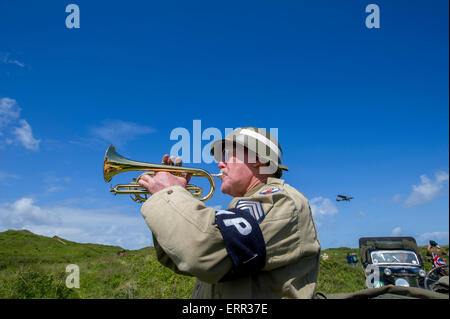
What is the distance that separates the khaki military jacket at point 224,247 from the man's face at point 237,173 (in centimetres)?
51

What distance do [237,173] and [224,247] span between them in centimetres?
107

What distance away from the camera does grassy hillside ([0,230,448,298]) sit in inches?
253

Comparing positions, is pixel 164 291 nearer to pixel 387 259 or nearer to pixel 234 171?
pixel 234 171

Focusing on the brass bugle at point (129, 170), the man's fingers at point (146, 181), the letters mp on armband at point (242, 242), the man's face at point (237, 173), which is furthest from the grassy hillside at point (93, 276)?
the letters mp on armband at point (242, 242)

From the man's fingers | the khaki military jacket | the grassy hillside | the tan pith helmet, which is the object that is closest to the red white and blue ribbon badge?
the khaki military jacket

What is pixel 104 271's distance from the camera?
974 cm


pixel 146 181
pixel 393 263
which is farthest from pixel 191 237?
pixel 393 263

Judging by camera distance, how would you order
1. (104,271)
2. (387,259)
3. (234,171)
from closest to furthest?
(234,171) < (104,271) < (387,259)

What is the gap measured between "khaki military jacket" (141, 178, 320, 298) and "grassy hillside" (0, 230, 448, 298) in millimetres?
5788

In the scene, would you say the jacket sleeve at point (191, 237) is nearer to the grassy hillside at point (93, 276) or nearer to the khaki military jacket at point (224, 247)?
the khaki military jacket at point (224, 247)

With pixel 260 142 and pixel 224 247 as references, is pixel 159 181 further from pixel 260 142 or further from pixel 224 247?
pixel 260 142

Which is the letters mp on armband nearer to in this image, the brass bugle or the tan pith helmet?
the tan pith helmet

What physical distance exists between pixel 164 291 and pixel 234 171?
22.7ft
